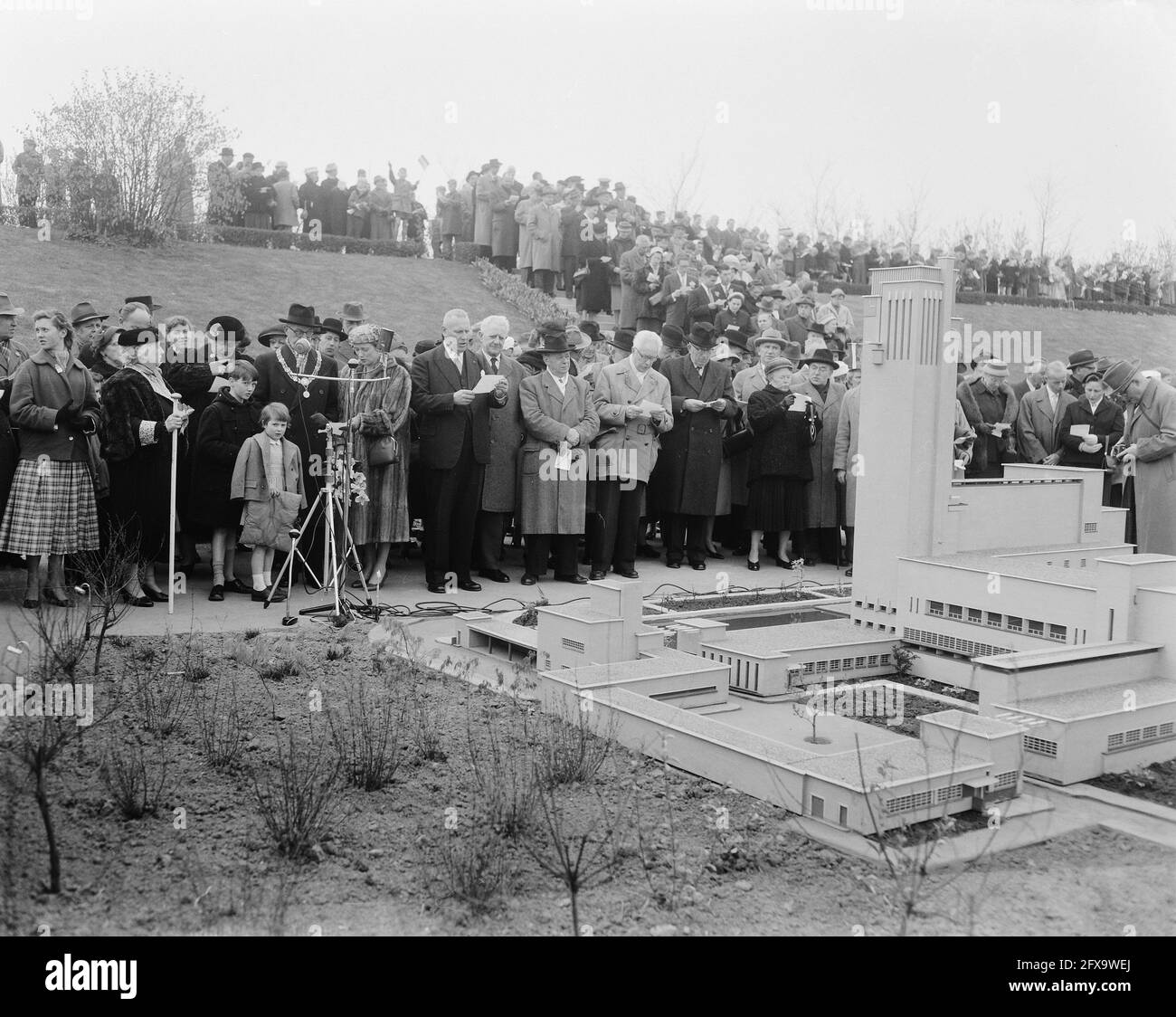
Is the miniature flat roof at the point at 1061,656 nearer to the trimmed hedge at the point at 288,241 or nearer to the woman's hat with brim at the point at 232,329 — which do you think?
the woman's hat with brim at the point at 232,329

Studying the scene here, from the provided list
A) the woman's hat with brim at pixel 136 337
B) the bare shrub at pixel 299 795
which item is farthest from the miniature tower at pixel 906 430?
the woman's hat with brim at pixel 136 337

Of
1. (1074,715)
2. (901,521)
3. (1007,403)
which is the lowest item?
(1074,715)

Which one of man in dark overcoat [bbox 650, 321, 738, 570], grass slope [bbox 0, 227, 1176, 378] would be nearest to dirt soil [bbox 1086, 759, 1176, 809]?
man in dark overcoat [bbox 650, 321, 738, 570]

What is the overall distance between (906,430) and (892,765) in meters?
3.76

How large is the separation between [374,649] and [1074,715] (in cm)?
460

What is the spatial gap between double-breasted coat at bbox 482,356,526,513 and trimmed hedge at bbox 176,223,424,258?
21.8 meters

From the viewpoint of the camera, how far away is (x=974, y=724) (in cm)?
607

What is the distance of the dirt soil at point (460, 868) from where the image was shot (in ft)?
14.7

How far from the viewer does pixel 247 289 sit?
27.8 meters

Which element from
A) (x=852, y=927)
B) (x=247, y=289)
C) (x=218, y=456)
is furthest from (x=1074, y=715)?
(x=247, y=289)

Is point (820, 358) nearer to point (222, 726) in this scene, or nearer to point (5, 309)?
point (5, 309)

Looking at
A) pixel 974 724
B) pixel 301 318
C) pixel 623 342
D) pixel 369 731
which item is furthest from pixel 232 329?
pixel 974 724
